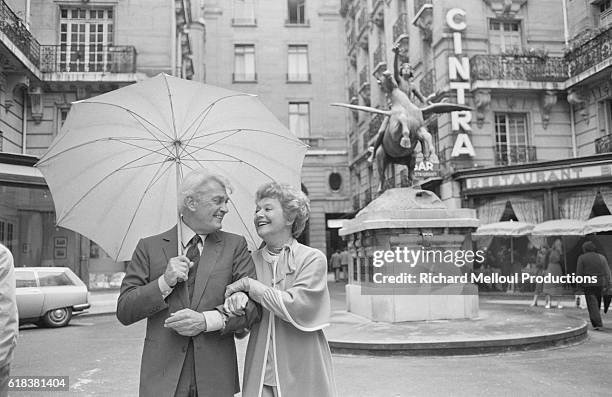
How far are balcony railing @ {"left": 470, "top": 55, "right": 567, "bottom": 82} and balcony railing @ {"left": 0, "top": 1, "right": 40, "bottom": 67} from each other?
52.1ft

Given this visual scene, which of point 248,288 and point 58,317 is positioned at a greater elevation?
point 248,288

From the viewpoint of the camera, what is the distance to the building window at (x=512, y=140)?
21.0m

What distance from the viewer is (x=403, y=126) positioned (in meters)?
9.93

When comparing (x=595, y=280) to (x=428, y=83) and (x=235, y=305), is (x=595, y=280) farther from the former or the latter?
(x=428, y=83)

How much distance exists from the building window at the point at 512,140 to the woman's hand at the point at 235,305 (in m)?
19.7

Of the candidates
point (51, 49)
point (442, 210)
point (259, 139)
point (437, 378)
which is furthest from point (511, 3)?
point (259, 139)

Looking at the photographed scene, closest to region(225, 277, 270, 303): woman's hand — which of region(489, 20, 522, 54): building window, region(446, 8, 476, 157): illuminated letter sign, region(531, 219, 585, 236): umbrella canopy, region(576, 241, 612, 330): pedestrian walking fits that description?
region(576, 241, 612, 330): pedestrian walking

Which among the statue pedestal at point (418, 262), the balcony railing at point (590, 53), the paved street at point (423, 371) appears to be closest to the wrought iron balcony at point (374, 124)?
the balcony railing at point (590, 53)

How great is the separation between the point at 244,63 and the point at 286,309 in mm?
36724

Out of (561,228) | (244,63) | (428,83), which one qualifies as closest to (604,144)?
(561,228)

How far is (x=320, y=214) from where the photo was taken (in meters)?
36.8

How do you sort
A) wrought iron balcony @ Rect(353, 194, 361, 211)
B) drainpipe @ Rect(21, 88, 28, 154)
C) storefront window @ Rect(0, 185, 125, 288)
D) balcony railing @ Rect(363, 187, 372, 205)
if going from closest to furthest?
storefront window @ Rect(0, 185, 125, 288), drainpipe @ Rect(21, 88, 28, 154), balcony railing @ Rect(363, 187, 372, 205), wrought iron balcony @ Rect(353, 194, 361, 211)

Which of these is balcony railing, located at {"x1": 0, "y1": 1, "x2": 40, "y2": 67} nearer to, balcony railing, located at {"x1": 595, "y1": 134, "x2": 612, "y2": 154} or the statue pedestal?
the statue pedestal

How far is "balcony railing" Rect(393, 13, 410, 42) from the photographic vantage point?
2505 centimetres
